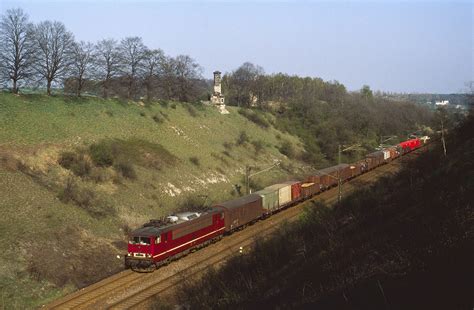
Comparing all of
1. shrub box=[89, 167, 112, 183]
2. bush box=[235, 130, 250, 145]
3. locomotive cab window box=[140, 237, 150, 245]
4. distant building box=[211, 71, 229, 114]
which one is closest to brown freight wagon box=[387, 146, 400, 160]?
bush box=[235, 130, 250, 145]

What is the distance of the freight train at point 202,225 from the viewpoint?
26.6 metres

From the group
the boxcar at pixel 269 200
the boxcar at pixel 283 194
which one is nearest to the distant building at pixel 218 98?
the boxcar at pixel 283 194

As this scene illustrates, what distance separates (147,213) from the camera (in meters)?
38.8

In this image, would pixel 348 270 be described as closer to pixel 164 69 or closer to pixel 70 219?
pixel 70 219

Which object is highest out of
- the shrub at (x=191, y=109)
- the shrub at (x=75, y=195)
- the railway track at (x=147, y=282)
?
the shrub at (x=191, y=109)

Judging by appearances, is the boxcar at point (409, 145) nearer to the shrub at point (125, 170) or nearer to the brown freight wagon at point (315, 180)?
the brown freight wagon at point (315, 180)

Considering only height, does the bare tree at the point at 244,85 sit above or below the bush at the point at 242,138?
above

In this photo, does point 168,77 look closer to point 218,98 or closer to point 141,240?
point 218,98

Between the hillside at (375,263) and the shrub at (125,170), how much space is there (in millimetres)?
19088

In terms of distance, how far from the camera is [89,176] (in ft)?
128

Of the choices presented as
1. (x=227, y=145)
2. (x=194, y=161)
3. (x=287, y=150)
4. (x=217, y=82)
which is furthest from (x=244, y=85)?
(x=194, y=161)

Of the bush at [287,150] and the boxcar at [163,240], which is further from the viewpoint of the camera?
the bush at [287,150]

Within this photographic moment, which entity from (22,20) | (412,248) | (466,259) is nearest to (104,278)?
(412,248)

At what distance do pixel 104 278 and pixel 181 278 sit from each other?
4932 mm
